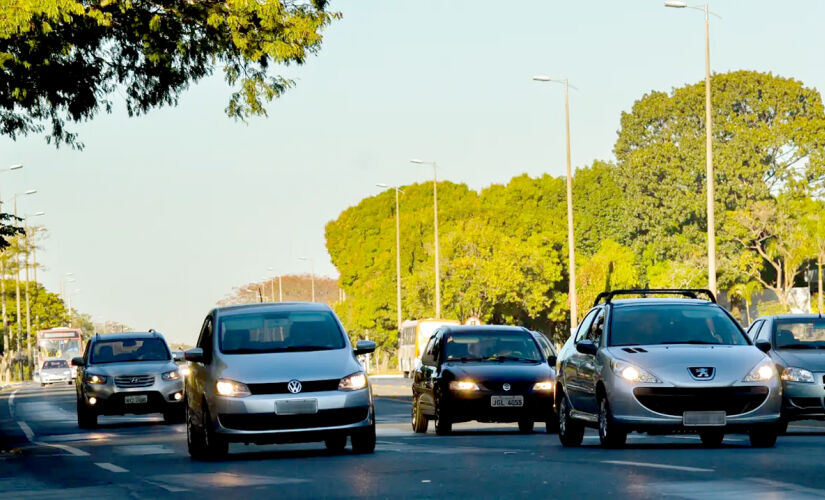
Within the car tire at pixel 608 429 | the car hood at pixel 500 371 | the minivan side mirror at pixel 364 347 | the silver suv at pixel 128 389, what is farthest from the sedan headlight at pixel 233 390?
the silver suv at pixel 128 389

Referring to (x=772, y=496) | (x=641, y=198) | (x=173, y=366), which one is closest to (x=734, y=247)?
(x=641, y=198)

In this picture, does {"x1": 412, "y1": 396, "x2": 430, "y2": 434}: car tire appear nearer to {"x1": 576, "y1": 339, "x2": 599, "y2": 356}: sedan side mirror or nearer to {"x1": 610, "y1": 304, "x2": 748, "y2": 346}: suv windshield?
{"x1": 576, "y1": 339, "x2": 599, "y2": 356}: sedan side mirror

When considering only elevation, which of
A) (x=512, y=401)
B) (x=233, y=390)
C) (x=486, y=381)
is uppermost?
(x=233, y=390)

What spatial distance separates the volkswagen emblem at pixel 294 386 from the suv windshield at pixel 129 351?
46.8ft

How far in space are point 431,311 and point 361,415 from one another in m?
72.7

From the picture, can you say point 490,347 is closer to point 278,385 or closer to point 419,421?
point 419,421

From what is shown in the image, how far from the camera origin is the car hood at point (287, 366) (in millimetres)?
17875

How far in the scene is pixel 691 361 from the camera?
686 inches

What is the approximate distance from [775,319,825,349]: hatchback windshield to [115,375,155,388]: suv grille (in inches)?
481

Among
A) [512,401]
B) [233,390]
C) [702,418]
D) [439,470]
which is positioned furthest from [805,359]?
[439,470]

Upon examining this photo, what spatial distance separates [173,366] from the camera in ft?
101

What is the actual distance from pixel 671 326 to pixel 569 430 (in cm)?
185

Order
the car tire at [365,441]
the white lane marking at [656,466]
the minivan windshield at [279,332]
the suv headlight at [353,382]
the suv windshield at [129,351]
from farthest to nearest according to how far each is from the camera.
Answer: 1. the suv windshield at [129,351]
2. the minivan windshield at [279,332]
3. the car tire at [365,441]
4. the suv headlight at [353,382]
5. the white lane marking at [656,466]

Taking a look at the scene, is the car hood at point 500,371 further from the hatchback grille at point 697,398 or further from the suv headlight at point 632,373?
the hatchback grille at point 697,398
